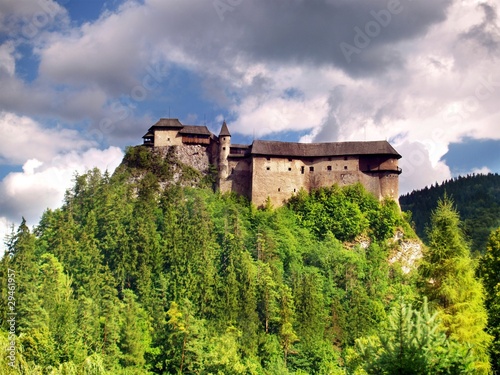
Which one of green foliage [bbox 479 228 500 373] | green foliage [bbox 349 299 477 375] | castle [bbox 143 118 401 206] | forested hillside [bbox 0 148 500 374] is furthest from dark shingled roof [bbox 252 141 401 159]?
green foliage [bbox 349 299 477 375]

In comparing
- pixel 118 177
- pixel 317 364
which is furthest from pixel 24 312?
pixel 118 177

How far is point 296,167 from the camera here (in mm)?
88312

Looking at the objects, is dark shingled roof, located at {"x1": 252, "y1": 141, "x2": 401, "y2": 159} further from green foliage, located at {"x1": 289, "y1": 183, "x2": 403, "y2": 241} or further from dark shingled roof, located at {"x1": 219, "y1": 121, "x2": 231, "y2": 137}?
green foliage, located at {"x1": 289, "y1": 183, "x2": 403, "y2": 241}

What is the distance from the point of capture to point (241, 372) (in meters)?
52.2

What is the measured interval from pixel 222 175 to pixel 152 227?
1485 centimetres

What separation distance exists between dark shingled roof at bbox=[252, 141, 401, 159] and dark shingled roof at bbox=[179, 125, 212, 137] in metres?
7.34

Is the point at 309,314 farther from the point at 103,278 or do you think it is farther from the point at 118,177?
the point at 118,177

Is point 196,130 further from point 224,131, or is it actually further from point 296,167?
point 296,167

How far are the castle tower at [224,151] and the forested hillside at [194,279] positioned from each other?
2195 mm

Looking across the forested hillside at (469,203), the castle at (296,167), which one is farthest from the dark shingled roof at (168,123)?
the forested hillside at (469,203)

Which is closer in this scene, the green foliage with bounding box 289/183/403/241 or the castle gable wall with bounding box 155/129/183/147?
the green foliage with bounding box 289/183/403/241

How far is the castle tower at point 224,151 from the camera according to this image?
287ft

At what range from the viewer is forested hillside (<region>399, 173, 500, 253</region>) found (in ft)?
400

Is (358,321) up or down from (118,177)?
down
